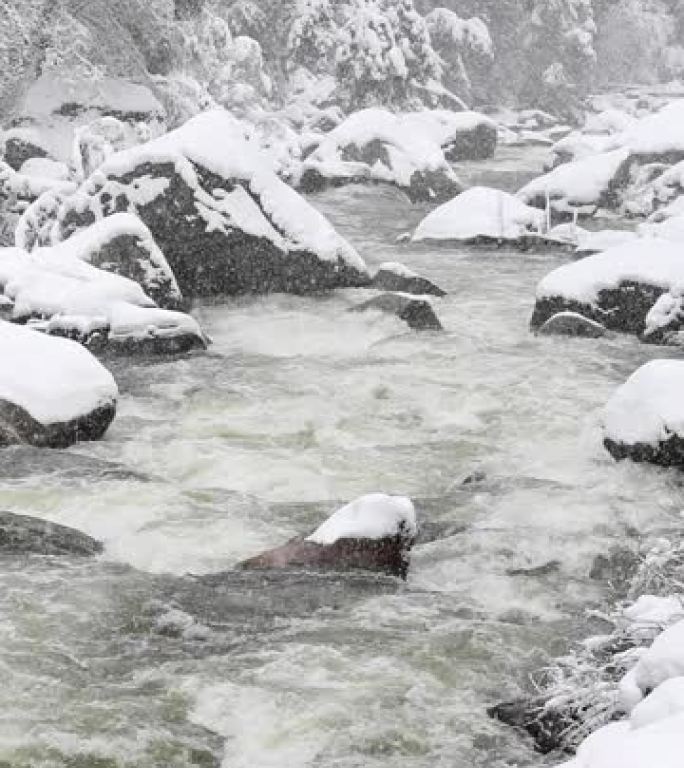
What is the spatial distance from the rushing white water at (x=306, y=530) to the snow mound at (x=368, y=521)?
0.82 feet

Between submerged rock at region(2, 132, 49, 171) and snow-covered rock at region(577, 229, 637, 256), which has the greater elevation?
submerged rock at region(2, 132, 49, 171)

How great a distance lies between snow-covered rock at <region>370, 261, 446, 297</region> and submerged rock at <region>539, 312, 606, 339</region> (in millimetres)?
1869

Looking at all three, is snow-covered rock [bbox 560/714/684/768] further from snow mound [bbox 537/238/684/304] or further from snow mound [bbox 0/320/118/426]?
snow mound [bbox 537/238/684/304]

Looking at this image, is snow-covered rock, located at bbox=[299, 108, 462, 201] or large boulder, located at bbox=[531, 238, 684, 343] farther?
snow-covered rock, located at bbox=[299, 108, 462, 201]

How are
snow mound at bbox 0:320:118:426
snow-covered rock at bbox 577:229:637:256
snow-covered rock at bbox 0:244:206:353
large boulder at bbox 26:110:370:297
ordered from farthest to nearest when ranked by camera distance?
snow-covered rock at bbox 577:229:637:256
large boulder at bbox 26:110:370:297
snow-covered rock at bbox 0:244:206:353
snow mound at bbox 0:320:118:426

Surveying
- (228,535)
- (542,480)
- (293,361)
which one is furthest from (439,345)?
(228,535)

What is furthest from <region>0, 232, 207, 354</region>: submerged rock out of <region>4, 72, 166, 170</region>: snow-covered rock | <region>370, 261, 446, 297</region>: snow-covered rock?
<region>4, 72, 166, 170</region>: snow-covered rock

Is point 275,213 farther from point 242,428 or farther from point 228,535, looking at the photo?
point 228,535

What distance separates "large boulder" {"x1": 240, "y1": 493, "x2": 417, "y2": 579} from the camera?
572 cm

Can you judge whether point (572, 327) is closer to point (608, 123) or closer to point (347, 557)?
point (347, 557)

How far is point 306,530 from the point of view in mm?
6324

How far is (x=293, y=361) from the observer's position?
1012cm

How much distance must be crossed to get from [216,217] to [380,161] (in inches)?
342

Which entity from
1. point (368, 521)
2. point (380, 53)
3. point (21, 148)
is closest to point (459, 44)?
point (380, 53)
